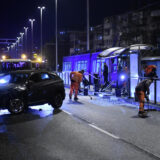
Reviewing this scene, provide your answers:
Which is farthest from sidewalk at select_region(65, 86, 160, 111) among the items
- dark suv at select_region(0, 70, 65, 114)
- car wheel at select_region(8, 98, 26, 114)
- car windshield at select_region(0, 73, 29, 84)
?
car wheel at select_region(8, 98, 26, 114)

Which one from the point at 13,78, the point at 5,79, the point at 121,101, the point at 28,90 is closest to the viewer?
the point at 28,90

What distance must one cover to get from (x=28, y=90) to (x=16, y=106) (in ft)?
2.33

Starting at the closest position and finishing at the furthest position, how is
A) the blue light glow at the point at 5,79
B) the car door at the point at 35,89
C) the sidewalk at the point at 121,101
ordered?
1. the car door at the point at 35,89
2. the blue light glow at the point at 5,79
3. the sidewalk at the point at 121,101

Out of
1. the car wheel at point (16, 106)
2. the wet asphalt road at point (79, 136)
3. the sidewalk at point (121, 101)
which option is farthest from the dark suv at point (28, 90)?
the sidewalk at point (121, 101)

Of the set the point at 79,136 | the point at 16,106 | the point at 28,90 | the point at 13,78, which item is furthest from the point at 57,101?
the point at 79,136

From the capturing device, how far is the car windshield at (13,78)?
11149 millimetres

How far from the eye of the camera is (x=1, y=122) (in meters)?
9.24

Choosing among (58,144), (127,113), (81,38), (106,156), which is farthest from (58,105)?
(81,38)

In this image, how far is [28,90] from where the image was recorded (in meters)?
10.9

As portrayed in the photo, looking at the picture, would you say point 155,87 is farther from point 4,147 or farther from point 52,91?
point 4,147

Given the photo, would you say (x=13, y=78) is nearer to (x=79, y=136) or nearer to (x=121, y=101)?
(x=79, y=136)

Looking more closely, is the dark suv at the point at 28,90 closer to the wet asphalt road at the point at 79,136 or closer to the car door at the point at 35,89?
the car door at the point at 35,89

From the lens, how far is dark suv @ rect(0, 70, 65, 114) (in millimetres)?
10422

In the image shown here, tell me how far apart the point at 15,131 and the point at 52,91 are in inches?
172
